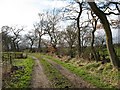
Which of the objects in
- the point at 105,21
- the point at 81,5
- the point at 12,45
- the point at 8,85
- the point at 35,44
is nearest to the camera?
the point at 8,85

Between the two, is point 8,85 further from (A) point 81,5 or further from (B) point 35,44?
(B) point 35,44

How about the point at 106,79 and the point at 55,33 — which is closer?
the point at 106,79

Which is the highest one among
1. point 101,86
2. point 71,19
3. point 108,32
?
point 71,19

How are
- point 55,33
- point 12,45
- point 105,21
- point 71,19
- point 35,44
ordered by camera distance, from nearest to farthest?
point 105,21
point 71,19
point 55,33
point 12,45
point 35,44

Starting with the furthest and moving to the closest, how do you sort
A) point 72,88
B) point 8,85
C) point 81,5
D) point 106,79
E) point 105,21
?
point 81,5 < point 105,21 < point 106,79 < point 8,85 < point 72,88

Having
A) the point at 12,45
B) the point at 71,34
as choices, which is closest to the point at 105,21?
the point at 71,34

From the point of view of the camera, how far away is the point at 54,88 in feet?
44.0

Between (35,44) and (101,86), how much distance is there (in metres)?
90.1

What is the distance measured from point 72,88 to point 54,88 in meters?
0.94

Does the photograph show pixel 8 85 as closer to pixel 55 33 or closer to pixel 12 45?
pixel 55 33

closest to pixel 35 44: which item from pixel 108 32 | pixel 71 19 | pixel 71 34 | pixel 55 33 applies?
pixel 55 33

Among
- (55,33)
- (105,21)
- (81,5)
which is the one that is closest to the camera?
(105,21)

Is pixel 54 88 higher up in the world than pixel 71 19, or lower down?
lower down

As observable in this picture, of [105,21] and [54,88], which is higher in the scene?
[105,21]
